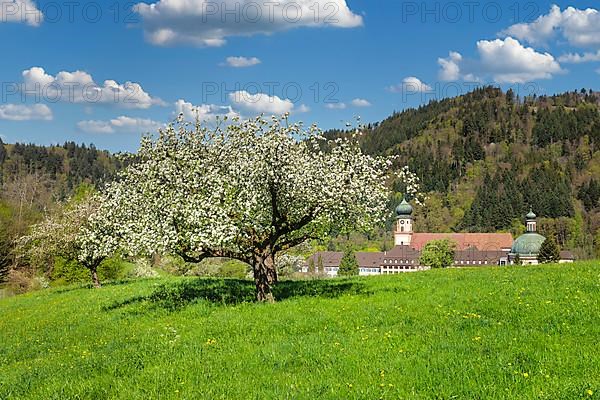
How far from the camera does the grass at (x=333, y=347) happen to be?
10695 millimetres

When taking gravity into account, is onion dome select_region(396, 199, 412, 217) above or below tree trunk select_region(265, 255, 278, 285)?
above

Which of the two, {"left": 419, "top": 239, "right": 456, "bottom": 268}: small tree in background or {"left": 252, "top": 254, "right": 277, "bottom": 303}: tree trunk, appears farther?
{"left": 419, "top": 239, "right": 456, "bottom": 268}: small tree in background

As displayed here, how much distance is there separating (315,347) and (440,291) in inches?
396

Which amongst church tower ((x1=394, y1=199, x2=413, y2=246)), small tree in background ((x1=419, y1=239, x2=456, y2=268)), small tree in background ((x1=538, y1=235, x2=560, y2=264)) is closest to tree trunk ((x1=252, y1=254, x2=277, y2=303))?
small tree in background ((x1=538, y1=235, x2=560, y2=264))

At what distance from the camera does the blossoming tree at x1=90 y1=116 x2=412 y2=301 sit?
21.0 m

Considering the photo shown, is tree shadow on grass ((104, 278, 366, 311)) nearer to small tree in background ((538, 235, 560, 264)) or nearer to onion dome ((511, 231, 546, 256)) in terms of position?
small tree in background ((538, 235, 560, 264))

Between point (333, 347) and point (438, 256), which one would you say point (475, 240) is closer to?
point (438, 256)

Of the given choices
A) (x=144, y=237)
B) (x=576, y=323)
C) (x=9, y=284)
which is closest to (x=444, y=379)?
(x=576, y=323)

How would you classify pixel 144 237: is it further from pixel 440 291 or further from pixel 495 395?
pixel 495 395

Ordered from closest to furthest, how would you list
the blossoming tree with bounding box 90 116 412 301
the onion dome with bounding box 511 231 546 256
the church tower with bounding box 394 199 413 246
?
the blossoming tree with bounding box 90 116 412 301
the onion dome with bounding box 511 231 546 256
the church tower with bounding box 394 199 413 246

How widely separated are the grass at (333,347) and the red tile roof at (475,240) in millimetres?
168415

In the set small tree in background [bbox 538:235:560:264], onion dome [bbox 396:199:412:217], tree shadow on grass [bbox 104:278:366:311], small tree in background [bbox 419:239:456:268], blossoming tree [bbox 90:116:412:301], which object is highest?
onion dome [bbox 396:199:412:217]

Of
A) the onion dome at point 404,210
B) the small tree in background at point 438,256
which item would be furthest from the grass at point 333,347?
the onion dome at point 404,210

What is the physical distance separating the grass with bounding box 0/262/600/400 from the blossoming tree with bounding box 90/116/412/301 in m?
2.77
